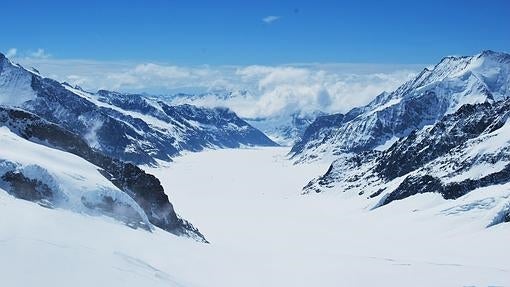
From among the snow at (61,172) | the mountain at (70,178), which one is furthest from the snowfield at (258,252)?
the snow at (61,172)

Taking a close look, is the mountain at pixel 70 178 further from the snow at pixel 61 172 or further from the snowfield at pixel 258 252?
the snowfield at pixel 258 252

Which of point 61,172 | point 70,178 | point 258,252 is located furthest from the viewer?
point 258,252

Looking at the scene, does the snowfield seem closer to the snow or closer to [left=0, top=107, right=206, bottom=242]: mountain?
[left=0, top=107, right=206, bottom=242]: mountain

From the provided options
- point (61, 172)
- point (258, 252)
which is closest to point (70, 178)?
point (61, 172)

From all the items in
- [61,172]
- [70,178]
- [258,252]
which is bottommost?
[258,252]

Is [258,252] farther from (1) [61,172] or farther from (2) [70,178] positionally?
(1) [61,172]

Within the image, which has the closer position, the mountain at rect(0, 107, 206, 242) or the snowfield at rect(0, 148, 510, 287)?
the snowfield at rect(0, 148, 510, 287)

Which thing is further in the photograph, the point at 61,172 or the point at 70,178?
the point at 61,172

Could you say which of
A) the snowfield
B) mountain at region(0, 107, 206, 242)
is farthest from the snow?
the snowfield
